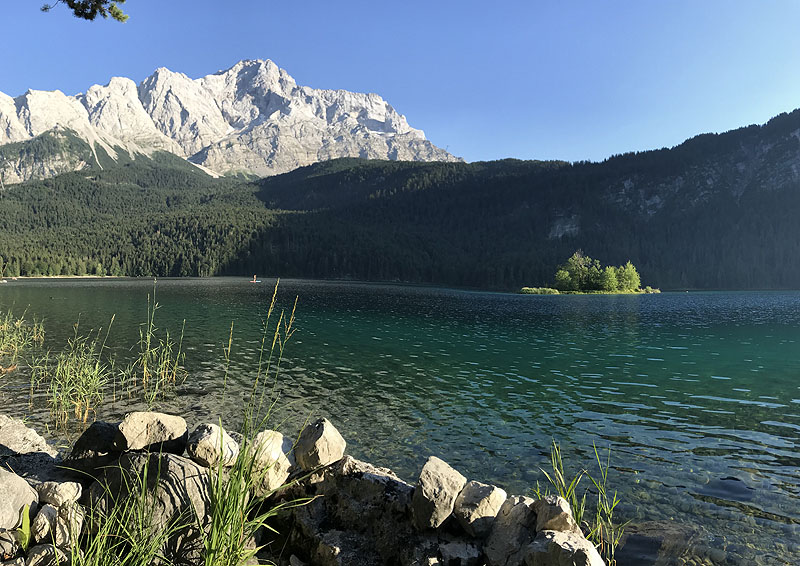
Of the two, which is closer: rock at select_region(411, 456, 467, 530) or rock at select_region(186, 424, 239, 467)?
rock at select_region(411, 456, 467, 530)

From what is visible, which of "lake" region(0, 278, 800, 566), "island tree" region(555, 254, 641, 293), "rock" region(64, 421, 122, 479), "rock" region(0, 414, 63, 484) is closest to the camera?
"rock" region(64, 421, 122, 479)

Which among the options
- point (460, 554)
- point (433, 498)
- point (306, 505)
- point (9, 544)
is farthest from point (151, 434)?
point (460, 554)

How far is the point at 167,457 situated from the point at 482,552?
592 centimetres

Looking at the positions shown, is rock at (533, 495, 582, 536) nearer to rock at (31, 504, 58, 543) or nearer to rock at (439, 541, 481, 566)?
rock at (439, 541, 481, 566)

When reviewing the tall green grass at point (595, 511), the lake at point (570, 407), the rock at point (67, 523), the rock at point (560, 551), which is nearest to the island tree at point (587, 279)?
the lake at point (570, 407)

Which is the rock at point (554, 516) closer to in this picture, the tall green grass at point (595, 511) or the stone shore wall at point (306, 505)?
the stone shore wall at point (306, 505)

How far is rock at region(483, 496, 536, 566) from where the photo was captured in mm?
7387

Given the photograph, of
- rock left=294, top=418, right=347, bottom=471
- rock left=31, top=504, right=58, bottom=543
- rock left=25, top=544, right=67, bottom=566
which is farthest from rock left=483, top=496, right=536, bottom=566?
rock left=31, top=504, right=58, bottom=543

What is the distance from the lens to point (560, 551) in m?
6.67

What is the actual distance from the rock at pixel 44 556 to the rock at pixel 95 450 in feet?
7.26

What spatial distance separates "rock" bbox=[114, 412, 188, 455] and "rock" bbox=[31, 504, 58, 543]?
1.86 meters

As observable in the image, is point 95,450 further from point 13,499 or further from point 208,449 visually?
point 208,449

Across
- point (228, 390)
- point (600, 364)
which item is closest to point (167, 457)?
point (228, 390)

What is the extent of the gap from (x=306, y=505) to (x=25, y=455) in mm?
6745
